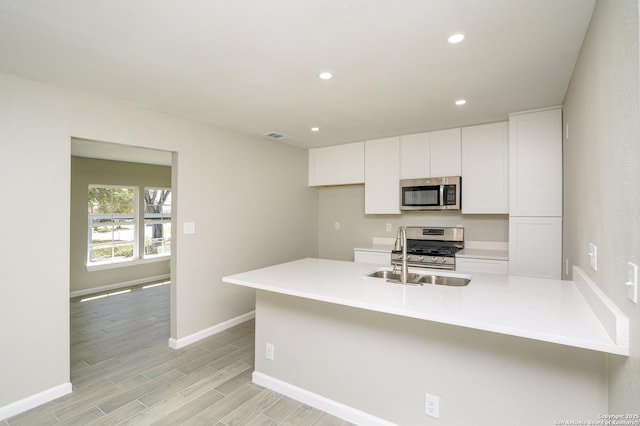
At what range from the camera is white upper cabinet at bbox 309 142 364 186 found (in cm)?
466

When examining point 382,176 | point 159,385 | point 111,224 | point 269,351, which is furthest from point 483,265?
point 111,224

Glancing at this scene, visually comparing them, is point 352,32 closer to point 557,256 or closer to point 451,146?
point 451,146

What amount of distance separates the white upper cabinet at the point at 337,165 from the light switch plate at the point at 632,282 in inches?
143

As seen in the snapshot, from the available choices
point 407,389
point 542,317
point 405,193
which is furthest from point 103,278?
point 542,317

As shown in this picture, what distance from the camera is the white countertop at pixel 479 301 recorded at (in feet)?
4.29

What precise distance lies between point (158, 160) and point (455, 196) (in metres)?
5.03

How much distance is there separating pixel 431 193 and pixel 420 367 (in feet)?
8.34

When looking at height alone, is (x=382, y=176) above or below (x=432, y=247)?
above

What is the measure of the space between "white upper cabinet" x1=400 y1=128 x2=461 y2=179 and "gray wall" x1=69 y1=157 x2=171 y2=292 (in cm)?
498

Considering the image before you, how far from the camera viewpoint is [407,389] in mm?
1954

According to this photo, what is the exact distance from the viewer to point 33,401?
2.33 metres

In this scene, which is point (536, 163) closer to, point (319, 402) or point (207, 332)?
point (319, 402)

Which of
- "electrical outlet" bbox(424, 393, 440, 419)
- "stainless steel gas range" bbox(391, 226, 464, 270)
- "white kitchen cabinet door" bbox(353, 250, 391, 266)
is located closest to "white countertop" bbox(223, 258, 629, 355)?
"electrical outlet" bbox(424, 393, 440, 419)

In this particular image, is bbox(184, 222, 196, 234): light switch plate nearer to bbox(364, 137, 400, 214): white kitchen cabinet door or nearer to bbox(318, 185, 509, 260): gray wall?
bbox(364, 137, 400, 214): white kitchen cabinet door
